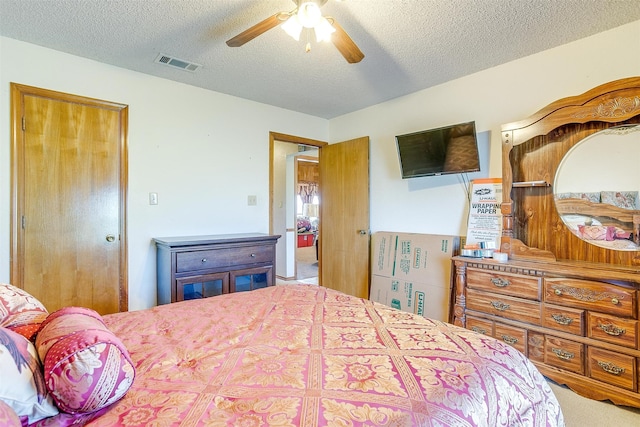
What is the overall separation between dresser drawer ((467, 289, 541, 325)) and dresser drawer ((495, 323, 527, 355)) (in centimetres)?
8

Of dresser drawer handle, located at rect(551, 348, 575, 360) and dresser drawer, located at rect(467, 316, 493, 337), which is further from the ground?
dresser drawer, located at rect(467, 316, 493, 337)

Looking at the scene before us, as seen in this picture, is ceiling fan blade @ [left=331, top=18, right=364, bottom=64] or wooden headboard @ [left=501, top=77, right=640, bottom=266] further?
wooden headboard @ [left=501, top=77, right=640, bottom=266]

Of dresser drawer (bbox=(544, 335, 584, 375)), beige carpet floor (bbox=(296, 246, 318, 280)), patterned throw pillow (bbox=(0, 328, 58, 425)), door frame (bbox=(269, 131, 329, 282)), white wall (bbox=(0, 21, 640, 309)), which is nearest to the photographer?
patterned throw pillow (bbox=(0, 328, 58, 425))

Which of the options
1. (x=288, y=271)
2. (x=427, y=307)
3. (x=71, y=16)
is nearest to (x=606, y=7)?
(x=427, y=307)

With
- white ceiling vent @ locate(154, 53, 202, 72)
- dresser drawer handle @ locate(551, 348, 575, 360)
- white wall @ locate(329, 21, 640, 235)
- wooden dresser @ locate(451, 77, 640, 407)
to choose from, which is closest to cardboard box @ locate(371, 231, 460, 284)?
white wall @ locate(329, 21, 640, 235)

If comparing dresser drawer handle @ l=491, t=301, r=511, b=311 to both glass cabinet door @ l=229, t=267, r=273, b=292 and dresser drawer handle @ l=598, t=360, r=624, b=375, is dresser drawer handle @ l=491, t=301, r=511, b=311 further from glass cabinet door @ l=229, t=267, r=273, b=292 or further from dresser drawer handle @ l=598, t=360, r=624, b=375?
glass cabinet door @ l=229, t=267, r=273, b=292

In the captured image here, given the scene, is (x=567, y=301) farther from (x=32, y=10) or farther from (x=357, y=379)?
(x=32, y=10)

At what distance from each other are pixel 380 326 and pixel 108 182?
267 centimetres

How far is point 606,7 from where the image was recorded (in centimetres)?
204

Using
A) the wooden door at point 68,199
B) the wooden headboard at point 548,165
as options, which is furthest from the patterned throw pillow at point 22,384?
the wooden headboard at point 548,165

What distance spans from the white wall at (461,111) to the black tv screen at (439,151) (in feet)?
0.67

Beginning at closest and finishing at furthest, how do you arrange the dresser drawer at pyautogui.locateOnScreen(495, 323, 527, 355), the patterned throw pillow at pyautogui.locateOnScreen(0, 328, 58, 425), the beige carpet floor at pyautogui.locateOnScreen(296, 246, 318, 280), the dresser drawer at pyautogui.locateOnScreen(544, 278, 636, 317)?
the patterned throw pillow at pyautogui.locateOnScreen(0, 328, 58, 425)
the dresser drawer at pyautogui.locateOnScreen(544, 278, 636, 317)
the dresser drawer at pyautogui.locateOnScreen(495, 323, 527, 355)
the beige carpet floor at pyautogui.locateOnScreen(296, 246, 318, 280)

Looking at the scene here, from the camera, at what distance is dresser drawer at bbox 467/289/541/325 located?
90.5 inches

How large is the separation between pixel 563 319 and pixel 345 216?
246cm
